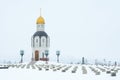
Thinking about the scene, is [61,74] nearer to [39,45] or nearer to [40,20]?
[39,45]

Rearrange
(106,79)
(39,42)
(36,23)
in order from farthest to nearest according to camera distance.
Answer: (36,23)
(39,42)
(106,79)

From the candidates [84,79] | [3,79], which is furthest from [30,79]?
[84,79]

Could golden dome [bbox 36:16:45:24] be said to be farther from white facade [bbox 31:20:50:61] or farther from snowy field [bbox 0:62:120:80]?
snowy field [bbox 0:62:120:80]

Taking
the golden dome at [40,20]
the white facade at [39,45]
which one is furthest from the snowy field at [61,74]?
the golden dome at [40,20]

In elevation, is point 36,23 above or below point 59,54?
above

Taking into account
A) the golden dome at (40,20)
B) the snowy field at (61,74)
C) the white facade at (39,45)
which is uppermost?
the golden dome at (40,20)

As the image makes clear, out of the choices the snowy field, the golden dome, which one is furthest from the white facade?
the snowy field

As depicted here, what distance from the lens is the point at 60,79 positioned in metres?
18.2

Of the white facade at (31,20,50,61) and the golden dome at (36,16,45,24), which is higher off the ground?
the golden dome at (36,16,45,24)

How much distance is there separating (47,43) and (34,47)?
3222 mm

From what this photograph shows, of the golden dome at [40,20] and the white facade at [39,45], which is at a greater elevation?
the golden dome at [40,20]

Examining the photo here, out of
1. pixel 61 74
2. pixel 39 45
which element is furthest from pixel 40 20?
pixel 61 74

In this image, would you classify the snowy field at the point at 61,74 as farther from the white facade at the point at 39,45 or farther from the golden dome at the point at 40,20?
the golden dome at the point at 40,20

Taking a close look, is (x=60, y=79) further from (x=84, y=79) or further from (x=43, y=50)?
(x=43, y=50)
